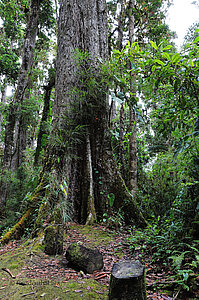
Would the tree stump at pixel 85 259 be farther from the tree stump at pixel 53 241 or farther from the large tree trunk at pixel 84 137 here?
the large tree trunk at pixel 84 137

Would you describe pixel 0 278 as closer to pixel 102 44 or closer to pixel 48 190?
pixel 48 190

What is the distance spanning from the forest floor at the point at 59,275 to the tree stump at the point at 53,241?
3.0 inches

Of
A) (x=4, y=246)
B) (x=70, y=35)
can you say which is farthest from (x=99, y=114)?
(x=4, y=246)

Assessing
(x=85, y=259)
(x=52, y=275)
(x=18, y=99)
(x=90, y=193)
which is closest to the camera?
(x=52, y=275)

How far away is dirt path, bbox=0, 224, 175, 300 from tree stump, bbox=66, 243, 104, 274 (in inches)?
2.4

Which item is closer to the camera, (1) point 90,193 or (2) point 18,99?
(1) point 90,193

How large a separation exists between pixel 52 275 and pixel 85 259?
382 mm

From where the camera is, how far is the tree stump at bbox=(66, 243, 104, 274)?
7.54 ft

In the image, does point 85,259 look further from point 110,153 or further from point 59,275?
point 110,153

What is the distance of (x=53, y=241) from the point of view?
2.69m

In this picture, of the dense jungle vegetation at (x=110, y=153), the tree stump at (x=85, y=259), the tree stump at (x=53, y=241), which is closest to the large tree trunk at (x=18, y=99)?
the dense jungle vegetation at (x=110, y=153)

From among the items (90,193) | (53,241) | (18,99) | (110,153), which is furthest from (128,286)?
(18,99)

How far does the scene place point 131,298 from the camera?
1551mm

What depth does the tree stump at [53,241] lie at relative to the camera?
2658 millimetres
